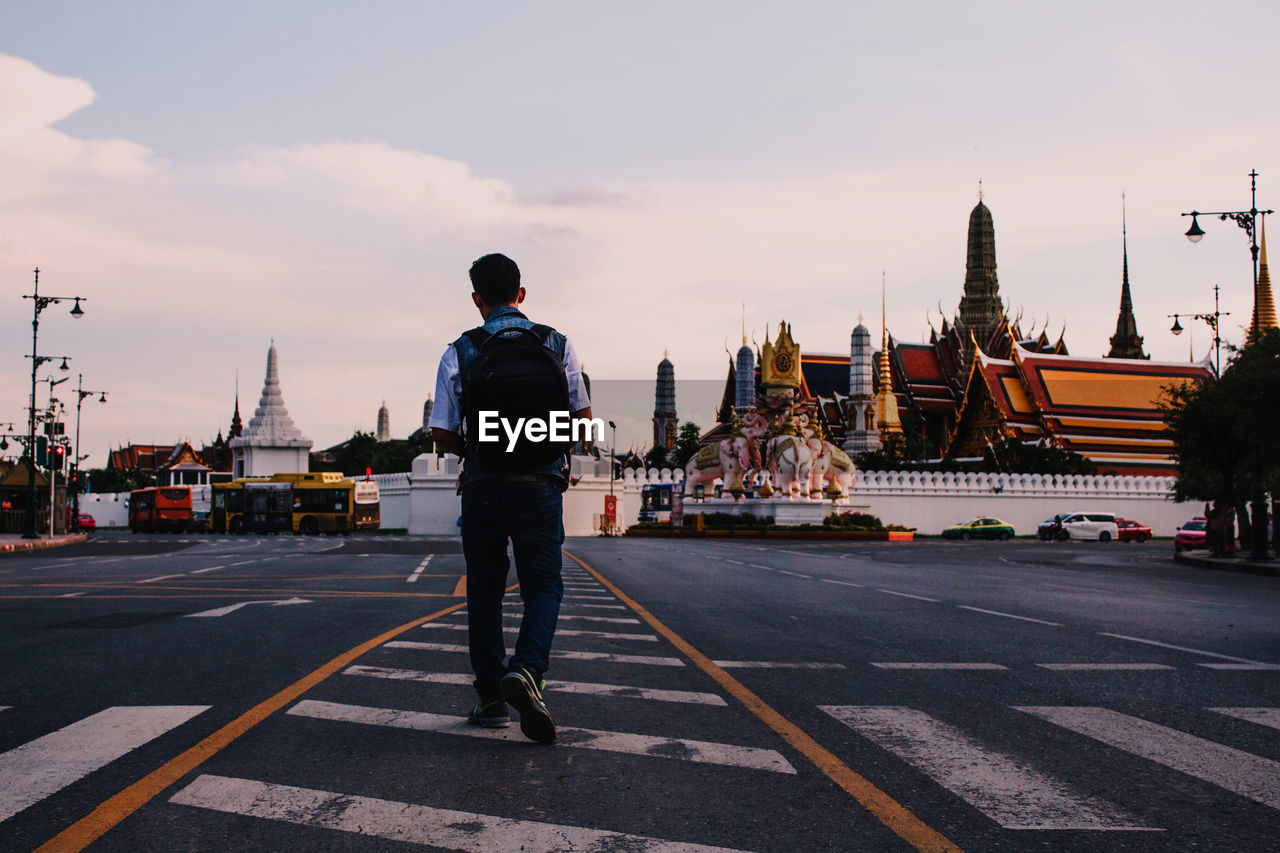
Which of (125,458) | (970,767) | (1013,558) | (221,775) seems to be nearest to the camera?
(221,775)

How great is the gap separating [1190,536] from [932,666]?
35.7 m

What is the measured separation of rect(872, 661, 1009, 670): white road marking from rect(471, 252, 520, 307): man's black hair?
12.3 feet

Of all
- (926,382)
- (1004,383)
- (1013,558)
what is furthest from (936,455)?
(1013,558)

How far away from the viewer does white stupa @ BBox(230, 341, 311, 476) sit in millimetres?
86938

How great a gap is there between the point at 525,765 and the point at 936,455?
4028 inches

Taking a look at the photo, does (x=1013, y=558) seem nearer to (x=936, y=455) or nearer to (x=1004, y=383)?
(x=1004, y=383)

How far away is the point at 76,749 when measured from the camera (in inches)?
197

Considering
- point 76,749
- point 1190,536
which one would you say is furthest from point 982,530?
point 76,749

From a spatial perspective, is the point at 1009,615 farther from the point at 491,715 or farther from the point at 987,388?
the point at 987,388

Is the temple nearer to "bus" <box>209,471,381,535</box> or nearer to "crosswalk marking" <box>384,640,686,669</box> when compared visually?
"bus" <box>209,471,381,535</box>

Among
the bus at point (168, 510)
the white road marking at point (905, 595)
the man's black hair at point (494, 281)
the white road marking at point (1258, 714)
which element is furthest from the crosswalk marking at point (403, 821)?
the bus at point (168, 510)

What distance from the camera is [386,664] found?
25.3 feet

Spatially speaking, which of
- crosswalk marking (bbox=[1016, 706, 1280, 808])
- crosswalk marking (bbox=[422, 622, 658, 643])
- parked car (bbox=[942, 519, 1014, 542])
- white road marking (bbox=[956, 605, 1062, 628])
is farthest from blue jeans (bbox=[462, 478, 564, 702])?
parked car (bbox=[942, 519, 1014, 542])

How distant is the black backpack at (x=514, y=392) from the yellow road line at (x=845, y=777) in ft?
5.40
